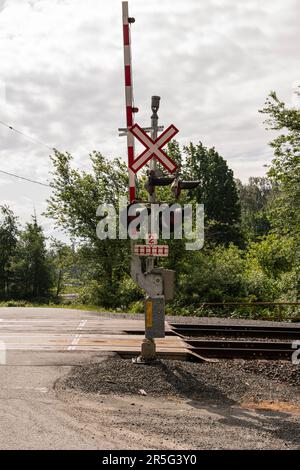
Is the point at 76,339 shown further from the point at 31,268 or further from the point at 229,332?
the point at 31,268

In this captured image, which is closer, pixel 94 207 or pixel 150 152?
pixel 150 152

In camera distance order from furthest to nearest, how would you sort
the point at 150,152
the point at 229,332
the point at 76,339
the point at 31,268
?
the point at 31,268
the point at 229,332
the point at 76,339
the point at 150,152

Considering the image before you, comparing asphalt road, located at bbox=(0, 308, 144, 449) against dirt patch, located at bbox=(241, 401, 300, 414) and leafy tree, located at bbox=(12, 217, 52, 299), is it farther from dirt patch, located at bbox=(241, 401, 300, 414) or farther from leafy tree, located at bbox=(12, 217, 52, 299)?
leafy tree, located at bbox=(12, 217, 52, 299)

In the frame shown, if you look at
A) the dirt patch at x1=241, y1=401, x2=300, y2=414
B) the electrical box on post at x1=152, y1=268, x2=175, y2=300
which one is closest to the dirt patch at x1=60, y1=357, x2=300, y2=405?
the dirt patch at x1=241, y1=401, x2=300, y2=414

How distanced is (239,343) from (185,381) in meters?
3.74

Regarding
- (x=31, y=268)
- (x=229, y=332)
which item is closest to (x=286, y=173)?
(x=229, y=332)

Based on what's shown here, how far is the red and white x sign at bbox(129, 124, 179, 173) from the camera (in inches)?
325

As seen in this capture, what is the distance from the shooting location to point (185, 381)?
7.91 m

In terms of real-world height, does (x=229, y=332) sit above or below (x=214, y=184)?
below

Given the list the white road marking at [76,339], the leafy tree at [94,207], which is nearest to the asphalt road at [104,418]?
the white road marking at [76,339]

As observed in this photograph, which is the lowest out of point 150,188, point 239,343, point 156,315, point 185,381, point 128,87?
point 185,381

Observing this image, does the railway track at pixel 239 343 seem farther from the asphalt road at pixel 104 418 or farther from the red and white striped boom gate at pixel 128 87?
the red and white striped boom gate at pixel 128 87
